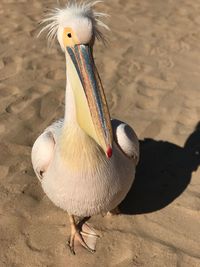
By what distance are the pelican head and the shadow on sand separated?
1146 millimetres

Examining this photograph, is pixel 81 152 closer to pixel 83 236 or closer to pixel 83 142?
pixel 83 142

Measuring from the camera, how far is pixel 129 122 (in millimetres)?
4684

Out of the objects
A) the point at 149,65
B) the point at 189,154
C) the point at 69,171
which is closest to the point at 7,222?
the point at 69,171

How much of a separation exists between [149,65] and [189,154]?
2.15 m

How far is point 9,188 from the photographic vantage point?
3764mm

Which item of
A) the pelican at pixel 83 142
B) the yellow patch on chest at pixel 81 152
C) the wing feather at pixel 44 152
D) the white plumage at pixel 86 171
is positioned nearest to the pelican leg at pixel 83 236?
the pelican at pixel 83 142

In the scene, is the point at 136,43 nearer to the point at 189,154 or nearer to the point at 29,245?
the point at 189,154

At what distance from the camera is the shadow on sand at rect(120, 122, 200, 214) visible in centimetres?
363

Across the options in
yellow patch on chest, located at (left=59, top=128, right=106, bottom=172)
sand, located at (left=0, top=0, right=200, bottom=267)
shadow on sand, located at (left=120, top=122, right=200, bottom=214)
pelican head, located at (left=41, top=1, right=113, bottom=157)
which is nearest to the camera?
pelican head, located at (left=41, top=1, right=113, bottom=157)

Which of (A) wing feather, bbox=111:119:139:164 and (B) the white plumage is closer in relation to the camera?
(B) the white plumage

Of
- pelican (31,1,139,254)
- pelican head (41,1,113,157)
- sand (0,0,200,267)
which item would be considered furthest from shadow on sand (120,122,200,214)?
pelican head (41,1,113,157)

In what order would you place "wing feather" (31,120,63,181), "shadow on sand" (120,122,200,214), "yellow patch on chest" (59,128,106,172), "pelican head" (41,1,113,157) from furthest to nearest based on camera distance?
"shadow on sand" (120,122,200,214) → "wing feather" (31,120,63,181) → "yellow patch on chest" (59,128,106,172) → "pelican head" (41,1,113,157)

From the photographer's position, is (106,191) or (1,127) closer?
(106,191)

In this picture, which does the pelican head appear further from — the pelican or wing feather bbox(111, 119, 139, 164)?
wing feather bbox(111, 119, 139, 164)
